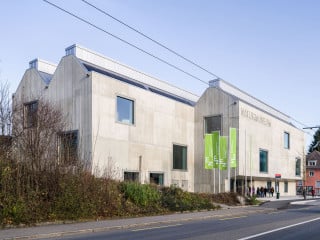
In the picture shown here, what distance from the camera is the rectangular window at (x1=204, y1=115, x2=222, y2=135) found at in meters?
51.1

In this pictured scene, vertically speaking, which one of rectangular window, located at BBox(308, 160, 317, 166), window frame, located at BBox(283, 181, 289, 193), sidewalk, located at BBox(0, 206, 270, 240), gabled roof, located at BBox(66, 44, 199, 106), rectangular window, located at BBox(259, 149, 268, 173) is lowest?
window frame, located at BBox(283, 181, 289, 193)

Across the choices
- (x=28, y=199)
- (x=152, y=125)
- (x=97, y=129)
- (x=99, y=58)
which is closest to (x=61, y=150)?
(x=28, y=199)

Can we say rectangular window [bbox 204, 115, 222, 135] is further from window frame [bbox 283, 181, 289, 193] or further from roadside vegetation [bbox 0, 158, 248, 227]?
roadside vegetation [bbox 0, 158, 248, 227]

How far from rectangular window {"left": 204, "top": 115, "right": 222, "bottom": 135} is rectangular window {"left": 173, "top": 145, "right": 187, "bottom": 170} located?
13.0 feet

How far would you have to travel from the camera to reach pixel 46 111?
98.4 feet

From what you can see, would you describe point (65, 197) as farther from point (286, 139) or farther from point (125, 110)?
point (286, 139)

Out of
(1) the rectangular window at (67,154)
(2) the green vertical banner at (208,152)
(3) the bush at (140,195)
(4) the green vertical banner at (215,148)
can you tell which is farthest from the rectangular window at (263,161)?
(1) the rectangular window at (67,154)

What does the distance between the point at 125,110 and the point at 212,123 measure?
572 inches

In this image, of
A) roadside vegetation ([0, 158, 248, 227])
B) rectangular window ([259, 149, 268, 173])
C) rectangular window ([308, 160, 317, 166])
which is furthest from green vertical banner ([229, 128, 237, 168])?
rectangular window ([308, 160, 317, 166])

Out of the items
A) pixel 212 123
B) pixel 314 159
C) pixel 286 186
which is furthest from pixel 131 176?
pixel 314 159

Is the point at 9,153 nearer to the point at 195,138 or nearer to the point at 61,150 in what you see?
the point at 61,150

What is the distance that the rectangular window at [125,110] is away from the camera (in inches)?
1585

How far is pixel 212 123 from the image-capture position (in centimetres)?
5162

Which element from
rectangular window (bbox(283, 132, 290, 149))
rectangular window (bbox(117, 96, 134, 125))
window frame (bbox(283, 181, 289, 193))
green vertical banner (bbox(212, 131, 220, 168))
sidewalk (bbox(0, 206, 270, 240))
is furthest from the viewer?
window frame (bbox(283, 181, 289, 193))
